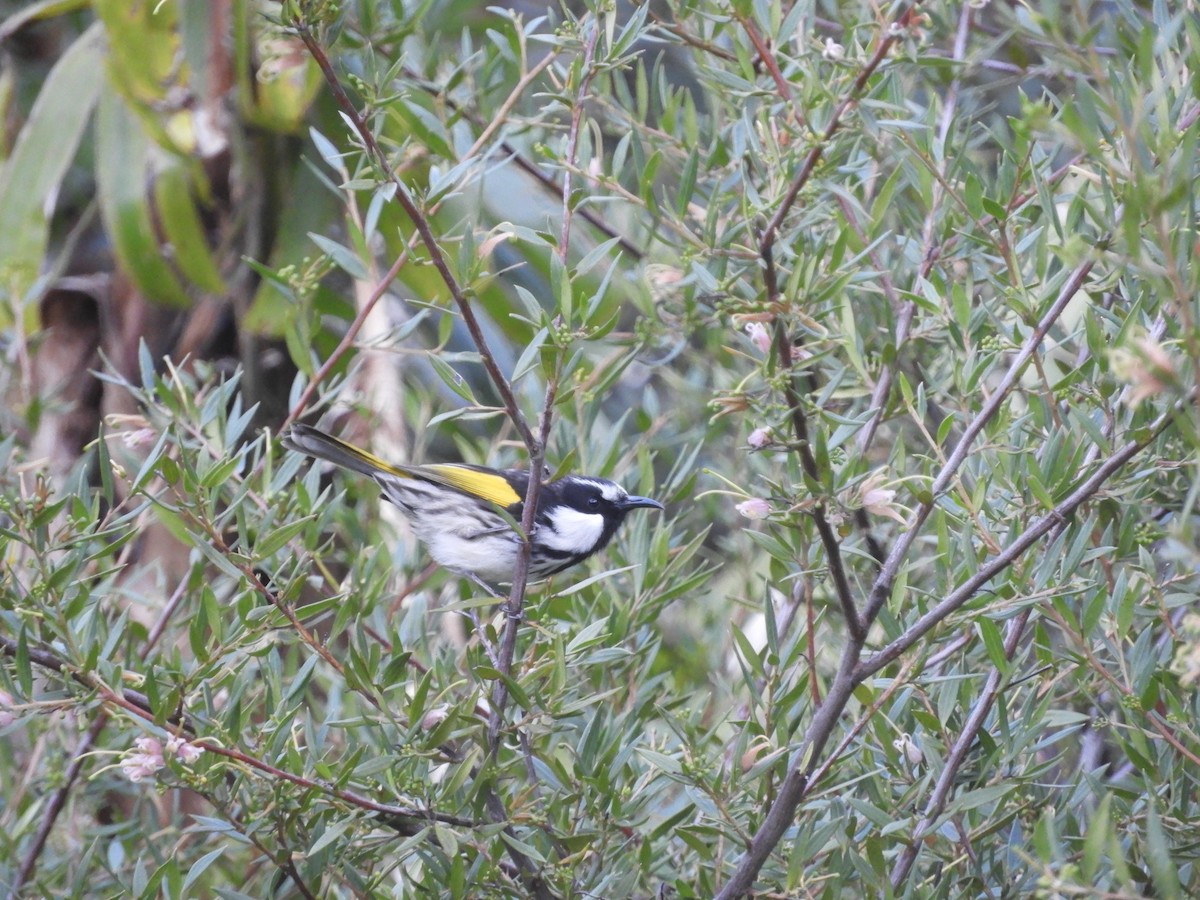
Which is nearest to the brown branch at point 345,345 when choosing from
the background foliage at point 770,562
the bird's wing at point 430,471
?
the background foliage at point 770,562

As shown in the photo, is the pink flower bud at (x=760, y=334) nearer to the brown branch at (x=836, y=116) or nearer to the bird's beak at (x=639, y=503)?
the brown branch at (x=836, y=116)

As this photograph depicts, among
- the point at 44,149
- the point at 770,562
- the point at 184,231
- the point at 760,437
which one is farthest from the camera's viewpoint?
the point at 44,149

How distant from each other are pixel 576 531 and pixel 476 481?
263 mm

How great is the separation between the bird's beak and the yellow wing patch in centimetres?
33

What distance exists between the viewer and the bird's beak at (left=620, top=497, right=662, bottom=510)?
7.63ft

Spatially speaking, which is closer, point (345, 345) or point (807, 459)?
point (807, 459)

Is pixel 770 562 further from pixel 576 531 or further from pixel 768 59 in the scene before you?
pixel 576 531

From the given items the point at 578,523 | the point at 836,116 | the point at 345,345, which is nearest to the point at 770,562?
the point at 836,116

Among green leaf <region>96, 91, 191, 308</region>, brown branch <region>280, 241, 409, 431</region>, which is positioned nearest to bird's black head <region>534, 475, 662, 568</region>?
brown branch <region>280, 241, 409, 431</region>

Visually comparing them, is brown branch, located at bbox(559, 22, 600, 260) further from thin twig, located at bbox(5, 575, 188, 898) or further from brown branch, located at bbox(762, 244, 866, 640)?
thin twig, located at bbox(5, 575, 188, 898)

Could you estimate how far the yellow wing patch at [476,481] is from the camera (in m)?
2.71

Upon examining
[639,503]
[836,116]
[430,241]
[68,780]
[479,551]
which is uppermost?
[836,116]

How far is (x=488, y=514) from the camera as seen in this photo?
2.71m

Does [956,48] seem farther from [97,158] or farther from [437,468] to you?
[97,158]
